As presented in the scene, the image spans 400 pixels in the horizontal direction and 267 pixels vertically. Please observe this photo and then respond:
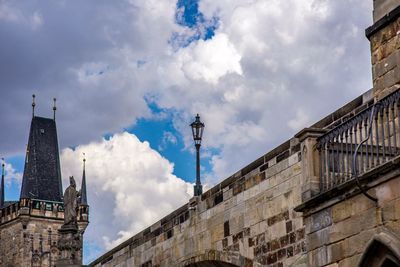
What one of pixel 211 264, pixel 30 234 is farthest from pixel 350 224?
pixel 30 234

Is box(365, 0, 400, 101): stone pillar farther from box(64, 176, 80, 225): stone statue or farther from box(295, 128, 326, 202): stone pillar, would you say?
box(64, 176, 80, 225): stone statue

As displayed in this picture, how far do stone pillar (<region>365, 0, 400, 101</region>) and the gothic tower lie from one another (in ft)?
212

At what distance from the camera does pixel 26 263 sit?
7631cm

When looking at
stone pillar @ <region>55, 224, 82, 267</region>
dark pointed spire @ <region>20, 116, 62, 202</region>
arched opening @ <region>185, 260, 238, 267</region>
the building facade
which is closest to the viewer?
the building facade

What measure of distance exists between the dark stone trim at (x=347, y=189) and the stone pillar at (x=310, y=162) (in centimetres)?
19

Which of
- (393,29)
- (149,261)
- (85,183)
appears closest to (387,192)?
(393,29)

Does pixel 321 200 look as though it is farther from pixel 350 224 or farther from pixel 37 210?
pixel 37 210

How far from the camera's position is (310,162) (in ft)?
38.0

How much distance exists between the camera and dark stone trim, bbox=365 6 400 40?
1263cm

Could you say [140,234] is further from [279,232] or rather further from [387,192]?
[387,192]

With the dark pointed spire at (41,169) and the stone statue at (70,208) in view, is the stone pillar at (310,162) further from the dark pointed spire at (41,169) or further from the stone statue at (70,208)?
the dark pointed spire at (41,169)

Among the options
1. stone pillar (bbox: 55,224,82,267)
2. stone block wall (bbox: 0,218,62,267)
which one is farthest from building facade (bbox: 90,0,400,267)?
stone block wall (bbox: 0,218,62,267)

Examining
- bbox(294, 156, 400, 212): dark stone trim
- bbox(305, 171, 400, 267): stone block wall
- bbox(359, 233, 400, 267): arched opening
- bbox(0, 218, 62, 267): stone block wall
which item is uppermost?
bbox(0, 218, 62, 267): stone block wall

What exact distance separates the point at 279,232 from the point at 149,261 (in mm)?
6772
